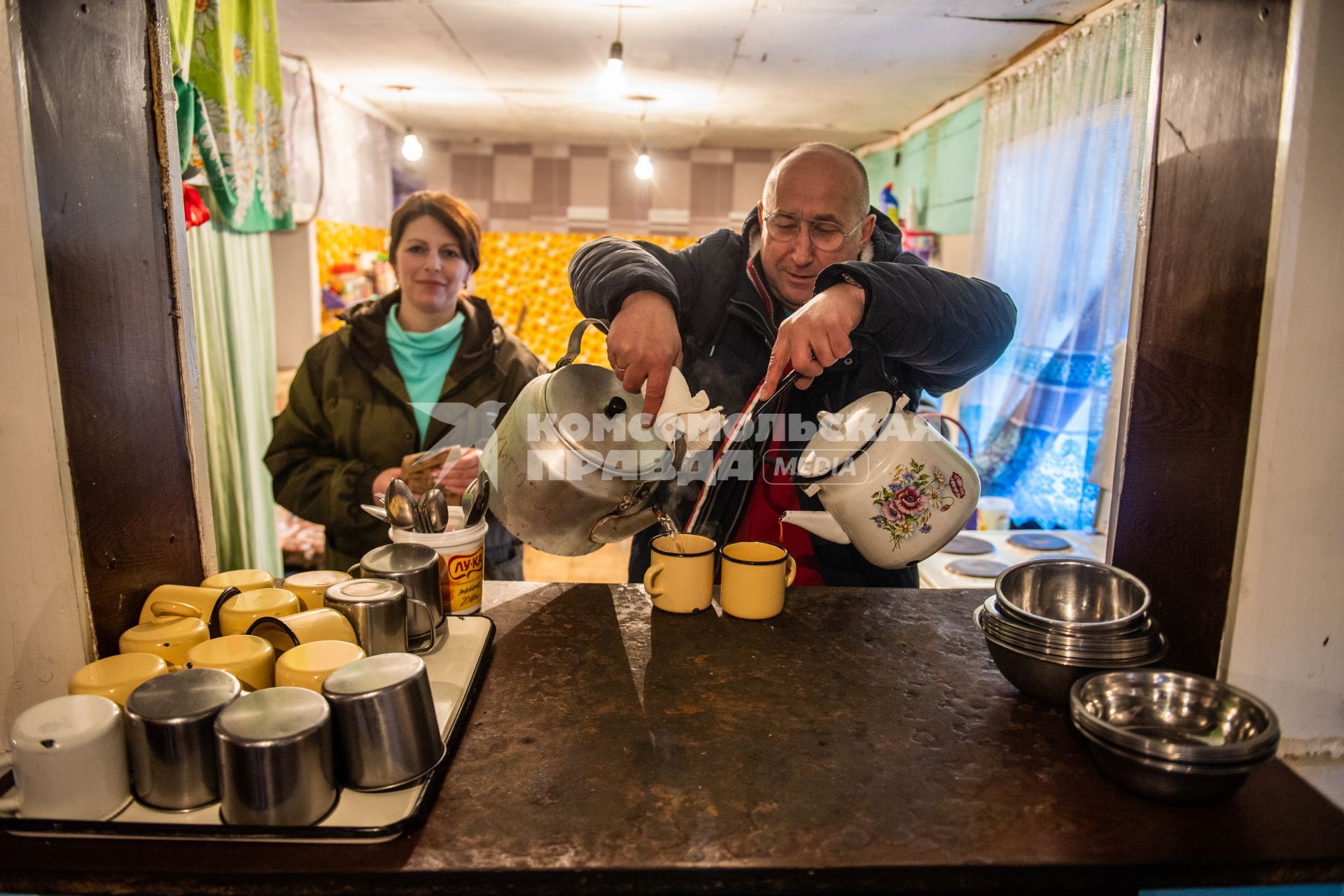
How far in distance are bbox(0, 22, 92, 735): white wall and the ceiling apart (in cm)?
236

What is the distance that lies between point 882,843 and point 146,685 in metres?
0.71

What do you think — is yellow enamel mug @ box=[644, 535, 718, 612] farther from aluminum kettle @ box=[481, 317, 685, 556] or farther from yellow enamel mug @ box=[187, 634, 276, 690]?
yellow enamel mug @ box=[187, 634, 276, 690]

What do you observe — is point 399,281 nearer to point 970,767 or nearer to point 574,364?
point 574,364

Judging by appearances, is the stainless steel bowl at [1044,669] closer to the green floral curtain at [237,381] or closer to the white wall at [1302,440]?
the white wall at [1302,440]

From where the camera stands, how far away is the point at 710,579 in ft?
4.00

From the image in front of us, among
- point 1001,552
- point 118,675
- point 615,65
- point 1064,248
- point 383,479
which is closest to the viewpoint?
point 118,675

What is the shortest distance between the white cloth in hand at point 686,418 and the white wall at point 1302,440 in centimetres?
64

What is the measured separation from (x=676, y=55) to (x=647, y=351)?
9.35ft

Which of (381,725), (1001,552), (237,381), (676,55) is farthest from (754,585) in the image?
(676,55)

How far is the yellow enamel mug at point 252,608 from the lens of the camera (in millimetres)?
948

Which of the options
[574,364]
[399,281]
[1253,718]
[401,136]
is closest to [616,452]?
[574,364]

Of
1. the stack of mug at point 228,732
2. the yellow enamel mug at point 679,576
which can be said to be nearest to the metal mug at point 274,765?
the stack of mug at point 228,732

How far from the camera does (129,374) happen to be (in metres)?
1.00

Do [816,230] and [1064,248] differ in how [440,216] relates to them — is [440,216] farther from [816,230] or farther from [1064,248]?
[1064,248]
